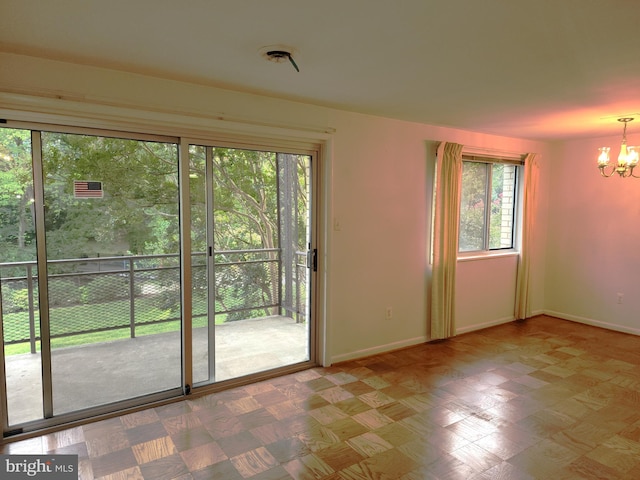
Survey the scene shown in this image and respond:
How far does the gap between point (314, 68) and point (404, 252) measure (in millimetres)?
2265

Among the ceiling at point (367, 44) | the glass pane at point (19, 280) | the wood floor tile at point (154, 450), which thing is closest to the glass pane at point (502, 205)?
the ceiling at point (367, 44)

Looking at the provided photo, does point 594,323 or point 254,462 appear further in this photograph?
point 594,323

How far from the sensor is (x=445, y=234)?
14.1 ft

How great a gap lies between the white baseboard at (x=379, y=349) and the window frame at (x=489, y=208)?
1124 mm

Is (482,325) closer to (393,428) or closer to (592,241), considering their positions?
(592,241)

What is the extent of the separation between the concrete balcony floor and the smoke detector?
82.0 inches

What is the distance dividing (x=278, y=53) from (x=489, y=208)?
3.83 meters

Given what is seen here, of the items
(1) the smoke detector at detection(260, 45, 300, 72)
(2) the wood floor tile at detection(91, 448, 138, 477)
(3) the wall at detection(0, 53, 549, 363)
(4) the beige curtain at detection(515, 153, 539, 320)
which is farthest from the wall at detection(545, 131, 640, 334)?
(2) the wood floor tile at detection(91, 448, 138, 477)

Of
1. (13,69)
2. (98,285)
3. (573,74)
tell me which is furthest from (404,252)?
(13,69)

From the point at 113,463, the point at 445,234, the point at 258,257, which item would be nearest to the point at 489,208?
the point at 445,234

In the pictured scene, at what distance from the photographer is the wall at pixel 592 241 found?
4.77 m

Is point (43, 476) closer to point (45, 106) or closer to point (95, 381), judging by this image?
point (95, 381)

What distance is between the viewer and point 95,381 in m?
2.93

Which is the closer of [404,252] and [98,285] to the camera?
[98,285]
